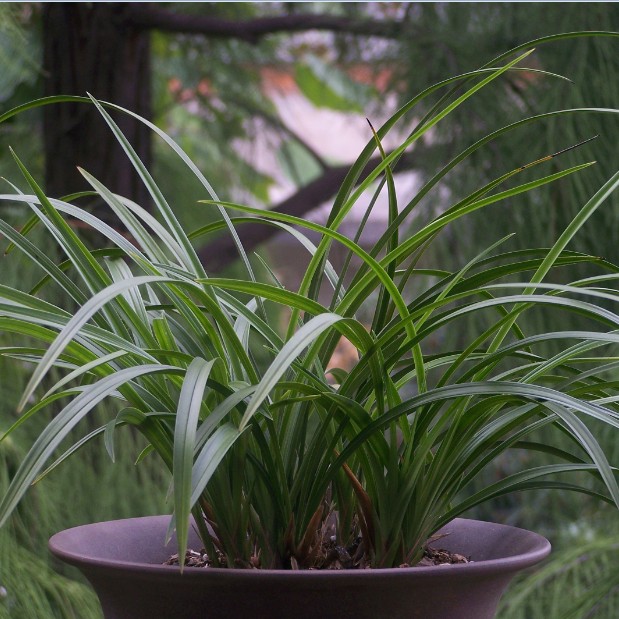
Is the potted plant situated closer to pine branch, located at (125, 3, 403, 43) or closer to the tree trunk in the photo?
the tree trunk

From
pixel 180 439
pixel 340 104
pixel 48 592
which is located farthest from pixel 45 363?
pixel 340 104

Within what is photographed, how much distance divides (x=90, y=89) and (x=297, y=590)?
37.2 inches

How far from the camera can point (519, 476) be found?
1.44ft

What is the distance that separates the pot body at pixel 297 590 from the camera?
336 mm

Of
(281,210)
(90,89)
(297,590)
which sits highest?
(90,89)

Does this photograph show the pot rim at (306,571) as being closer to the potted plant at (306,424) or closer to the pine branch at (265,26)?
the potted plant at (306,424)

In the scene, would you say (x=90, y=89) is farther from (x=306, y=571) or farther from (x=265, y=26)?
(x=306, y=571)

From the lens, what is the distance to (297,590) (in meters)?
0.34

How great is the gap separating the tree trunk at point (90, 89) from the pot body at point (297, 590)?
787 mm

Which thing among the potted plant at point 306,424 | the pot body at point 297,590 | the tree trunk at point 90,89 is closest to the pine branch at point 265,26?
the tree trunk at point 90,89

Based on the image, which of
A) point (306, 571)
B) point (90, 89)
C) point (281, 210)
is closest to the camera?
point (306, 571)

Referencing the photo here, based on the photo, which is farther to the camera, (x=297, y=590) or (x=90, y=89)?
(x=90, y=89)

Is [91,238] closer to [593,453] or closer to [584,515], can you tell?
[584,515]

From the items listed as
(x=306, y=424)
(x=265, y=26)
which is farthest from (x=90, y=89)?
(x=306, y=424)
